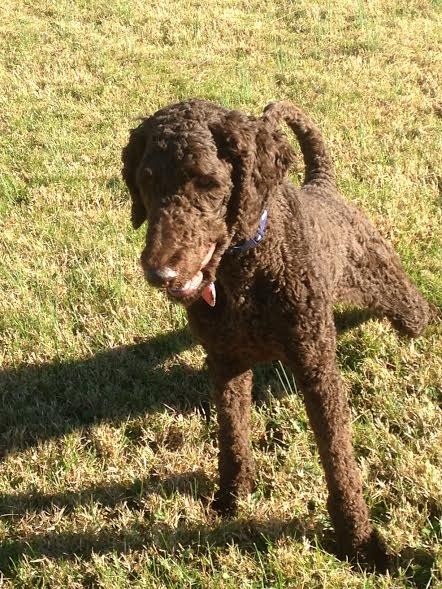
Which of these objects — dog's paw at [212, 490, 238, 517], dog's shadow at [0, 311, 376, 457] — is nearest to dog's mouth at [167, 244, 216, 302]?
dog's paw at [212, 490, 238, 517]

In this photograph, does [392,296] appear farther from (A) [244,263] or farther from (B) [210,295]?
(B) [210,295]

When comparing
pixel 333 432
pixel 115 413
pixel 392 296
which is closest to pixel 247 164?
pixel 333 432

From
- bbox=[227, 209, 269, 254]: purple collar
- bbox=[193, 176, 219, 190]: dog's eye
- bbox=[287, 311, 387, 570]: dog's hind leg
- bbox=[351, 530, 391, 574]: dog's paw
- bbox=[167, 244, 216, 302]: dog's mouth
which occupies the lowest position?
bbox=[351, 530, 391, 574]: dog's paw

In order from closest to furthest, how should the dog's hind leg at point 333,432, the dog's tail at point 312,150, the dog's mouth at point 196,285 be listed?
the dog's mouth at point 196,285 < the dog's hind leg at point 333,432 < the dog's tail at point 312,150

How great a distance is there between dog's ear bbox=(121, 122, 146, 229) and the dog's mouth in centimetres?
45

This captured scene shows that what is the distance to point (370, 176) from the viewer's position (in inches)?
196

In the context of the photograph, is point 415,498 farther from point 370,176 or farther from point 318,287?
point 370,176

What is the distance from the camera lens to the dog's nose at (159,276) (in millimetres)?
1913

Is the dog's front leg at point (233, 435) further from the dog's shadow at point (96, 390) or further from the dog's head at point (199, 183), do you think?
the dog's head at point (199, 183)

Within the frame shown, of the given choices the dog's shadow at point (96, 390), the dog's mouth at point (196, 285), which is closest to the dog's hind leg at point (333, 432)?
the dog's mouth at point (196, 285)

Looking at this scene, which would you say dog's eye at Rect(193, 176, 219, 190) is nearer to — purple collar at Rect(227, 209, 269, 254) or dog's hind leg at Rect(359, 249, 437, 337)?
purple collar at Rect(227, 209, 269, 254)

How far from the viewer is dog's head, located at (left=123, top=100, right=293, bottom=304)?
2.00 metres

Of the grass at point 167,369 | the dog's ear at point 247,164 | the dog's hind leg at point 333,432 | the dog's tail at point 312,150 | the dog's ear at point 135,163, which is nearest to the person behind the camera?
the dog's ear at point 247,164

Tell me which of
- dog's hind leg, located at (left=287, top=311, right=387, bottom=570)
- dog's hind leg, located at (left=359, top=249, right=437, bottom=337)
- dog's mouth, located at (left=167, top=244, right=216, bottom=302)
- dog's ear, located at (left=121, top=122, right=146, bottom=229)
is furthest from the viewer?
dog's hind leg, located at (left=359, top=249, right=437, bottom=337)
